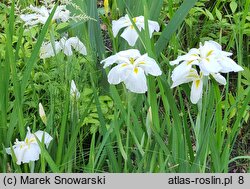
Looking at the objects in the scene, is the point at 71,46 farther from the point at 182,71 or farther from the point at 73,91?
the point at 182,71

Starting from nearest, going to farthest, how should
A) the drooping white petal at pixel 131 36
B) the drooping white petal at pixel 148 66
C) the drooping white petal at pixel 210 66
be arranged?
1. the drooping white petal at pixel 210 66
2. the drooping white petal at pixel 148 66
3. the drooping white petal at pixel 131 36

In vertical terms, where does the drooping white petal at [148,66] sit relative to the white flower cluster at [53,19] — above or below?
below

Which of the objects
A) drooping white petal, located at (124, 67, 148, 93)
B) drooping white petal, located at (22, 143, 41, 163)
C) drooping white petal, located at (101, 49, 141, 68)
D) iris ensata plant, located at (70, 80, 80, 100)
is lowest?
drooping white petal, located at (22, 143, 41, 163)

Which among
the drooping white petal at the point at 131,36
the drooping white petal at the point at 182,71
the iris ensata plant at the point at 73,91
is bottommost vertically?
the iris ensata plant at the point at 73,91

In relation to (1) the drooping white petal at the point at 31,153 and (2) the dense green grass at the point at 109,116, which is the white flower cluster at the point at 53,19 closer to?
(2) the dense green grass at the point at 109,116

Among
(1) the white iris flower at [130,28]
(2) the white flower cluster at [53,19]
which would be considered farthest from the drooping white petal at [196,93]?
(2) the white flower cluster at [53,19]

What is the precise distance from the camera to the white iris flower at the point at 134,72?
62.3 inches

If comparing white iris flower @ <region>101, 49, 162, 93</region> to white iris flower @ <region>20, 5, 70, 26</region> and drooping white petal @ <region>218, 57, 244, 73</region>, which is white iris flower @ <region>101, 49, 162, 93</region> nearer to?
drooping white petal @ <region>218, 57, 244, 73</region>

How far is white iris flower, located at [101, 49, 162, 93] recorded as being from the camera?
5.19ft

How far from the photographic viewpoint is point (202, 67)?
1.52m

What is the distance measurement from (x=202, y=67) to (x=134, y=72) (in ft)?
0.66

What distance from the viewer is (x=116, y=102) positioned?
1.71 meters

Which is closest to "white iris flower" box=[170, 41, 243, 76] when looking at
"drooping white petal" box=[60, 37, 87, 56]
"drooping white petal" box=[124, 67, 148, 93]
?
"drooping white petal" box=[124, 67, 148, 93]

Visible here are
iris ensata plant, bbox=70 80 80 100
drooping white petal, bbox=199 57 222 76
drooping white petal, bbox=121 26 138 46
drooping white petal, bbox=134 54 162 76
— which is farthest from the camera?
drooping white petal, bbox=121 26 138 46
